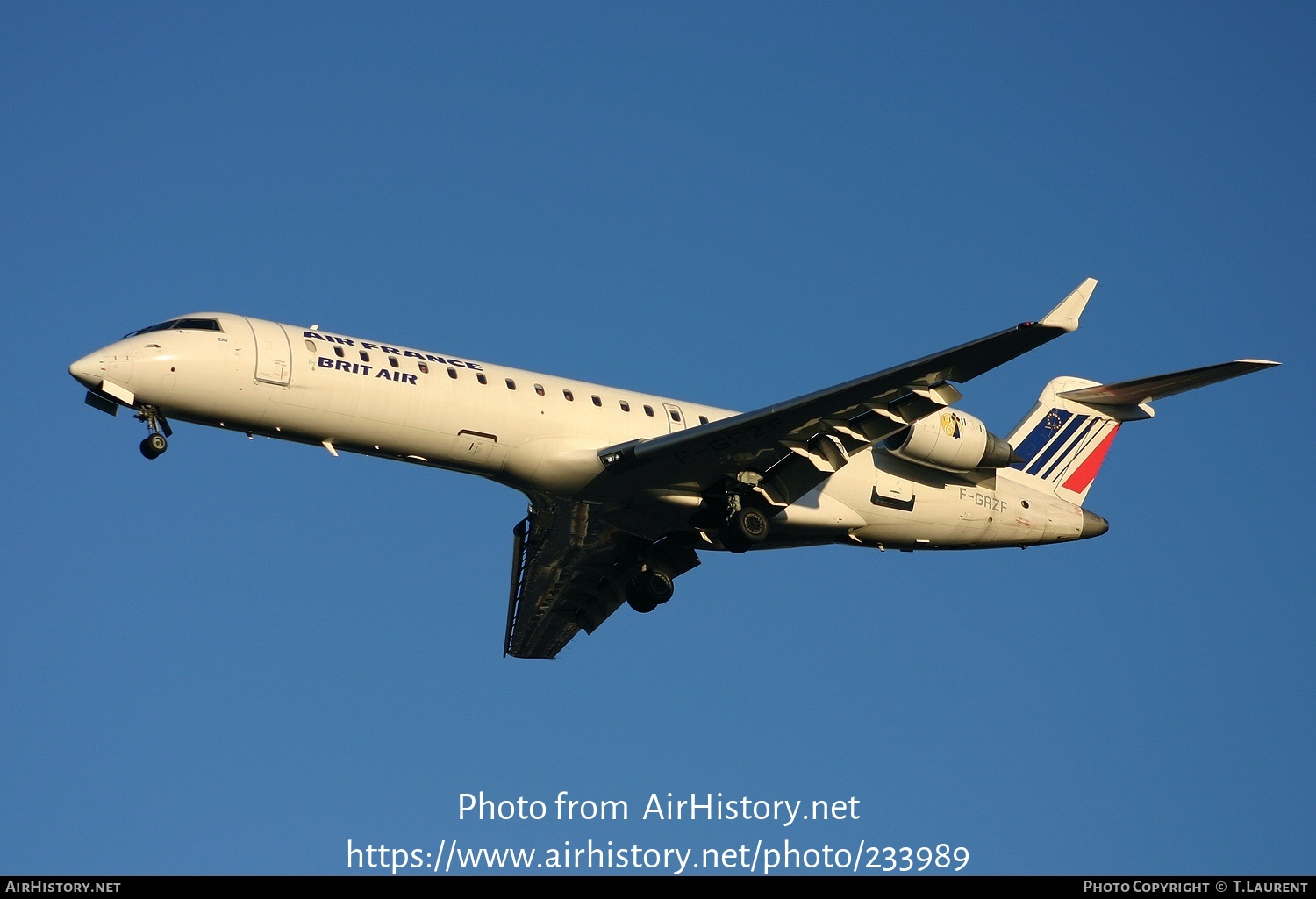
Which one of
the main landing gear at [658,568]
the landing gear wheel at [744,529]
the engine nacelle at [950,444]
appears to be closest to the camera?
the landing gear wheel at [744,529]

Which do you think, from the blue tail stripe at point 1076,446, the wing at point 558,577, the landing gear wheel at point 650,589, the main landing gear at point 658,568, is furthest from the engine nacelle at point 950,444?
the wing at point 558,577

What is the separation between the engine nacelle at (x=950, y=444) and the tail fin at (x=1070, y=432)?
8.41 feet

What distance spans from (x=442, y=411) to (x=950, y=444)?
841 cm

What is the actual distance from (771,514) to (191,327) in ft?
30.8

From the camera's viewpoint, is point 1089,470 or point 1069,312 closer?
point 1069,312

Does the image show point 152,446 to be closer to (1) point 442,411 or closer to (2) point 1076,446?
(1) point 442,411

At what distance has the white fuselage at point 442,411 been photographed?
21.9m

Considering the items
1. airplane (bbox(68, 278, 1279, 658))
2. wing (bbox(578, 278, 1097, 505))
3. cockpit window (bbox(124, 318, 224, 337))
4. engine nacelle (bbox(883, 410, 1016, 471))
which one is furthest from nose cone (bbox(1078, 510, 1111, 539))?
cockpit window (bbox(124, 318, 224, 337))

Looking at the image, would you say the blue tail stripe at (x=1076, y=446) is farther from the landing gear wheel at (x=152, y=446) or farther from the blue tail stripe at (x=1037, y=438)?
the landing gear wheel at (x=152, y=446)

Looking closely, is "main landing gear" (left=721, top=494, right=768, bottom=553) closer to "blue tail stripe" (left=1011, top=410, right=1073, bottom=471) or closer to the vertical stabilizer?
the vertical stabilizer

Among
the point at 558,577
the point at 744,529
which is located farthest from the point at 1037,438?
the point at 558,577

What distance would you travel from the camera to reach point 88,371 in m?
21.2

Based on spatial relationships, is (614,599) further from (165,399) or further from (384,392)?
(165,399)
